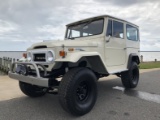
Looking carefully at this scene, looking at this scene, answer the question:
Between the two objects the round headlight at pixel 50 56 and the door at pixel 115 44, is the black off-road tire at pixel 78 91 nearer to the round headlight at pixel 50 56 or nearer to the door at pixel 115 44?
the round headlight at pixel 50 56

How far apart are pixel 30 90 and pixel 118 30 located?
3.07 meters

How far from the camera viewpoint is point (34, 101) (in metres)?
4.77

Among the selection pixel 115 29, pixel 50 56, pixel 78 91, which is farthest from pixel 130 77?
pixel 50 56

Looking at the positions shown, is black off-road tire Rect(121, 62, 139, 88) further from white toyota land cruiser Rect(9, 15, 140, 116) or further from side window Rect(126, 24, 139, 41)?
side window Rect(126, 24, 139, 41)

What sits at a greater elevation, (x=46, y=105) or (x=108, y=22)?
(x=108, y=22)

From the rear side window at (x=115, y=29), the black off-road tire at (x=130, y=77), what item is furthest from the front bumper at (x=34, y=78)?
the black off-road tire at (x=130, y=77)

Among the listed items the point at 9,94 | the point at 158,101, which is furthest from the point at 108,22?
the point at 9,94

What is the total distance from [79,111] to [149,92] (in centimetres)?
309

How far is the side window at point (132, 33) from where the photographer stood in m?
6.09

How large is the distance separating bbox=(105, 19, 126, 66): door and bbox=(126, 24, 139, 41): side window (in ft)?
1.48

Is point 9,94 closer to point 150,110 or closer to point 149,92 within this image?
point 150,110

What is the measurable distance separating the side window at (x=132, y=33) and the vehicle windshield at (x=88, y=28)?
4.85ft

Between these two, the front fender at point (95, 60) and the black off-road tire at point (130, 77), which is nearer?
the front fender at point (95, 60)

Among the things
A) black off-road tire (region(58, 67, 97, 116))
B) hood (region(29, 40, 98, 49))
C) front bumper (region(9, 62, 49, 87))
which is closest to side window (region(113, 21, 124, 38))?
hood (region(29, 40, 98, 49))
